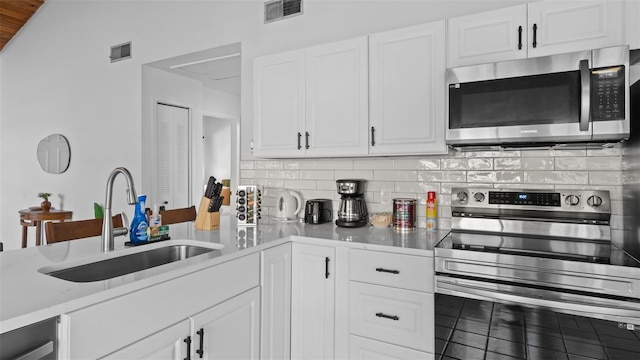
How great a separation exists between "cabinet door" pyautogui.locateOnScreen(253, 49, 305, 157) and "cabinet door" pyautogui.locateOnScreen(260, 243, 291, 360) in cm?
80

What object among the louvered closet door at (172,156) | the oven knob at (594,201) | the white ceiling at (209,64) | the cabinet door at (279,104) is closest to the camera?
the oven knob at (594,201)

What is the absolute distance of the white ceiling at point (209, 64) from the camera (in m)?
3.28

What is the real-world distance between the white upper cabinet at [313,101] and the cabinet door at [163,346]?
140 cm

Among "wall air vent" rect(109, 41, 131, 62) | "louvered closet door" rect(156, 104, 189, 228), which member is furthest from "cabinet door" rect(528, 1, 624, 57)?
"wall air vent" rect(109, 41, 131, 62)

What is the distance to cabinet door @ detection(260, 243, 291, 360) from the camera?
6.21ft

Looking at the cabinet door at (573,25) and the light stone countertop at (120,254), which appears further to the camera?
the cabinet door at (573,25)

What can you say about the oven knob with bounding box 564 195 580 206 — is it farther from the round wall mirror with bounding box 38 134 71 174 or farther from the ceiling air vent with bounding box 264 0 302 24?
the round wall mirror with bounding box 38 134 71 174

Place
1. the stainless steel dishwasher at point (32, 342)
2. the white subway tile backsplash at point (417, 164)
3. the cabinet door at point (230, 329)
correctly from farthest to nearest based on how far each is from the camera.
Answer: the white subway tile backsplash at point (417, 164), the cabinet door at point (230, 329), the stainless steel dishwasher at point (32, 342)

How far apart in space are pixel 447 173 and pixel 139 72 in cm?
302

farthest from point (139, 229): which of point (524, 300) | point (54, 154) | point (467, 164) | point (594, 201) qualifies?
point (54, 154)

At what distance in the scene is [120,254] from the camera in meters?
1.61

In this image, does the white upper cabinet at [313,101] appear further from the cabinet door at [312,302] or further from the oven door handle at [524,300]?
the oven door handle at [524,300]

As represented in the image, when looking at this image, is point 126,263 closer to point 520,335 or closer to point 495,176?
point 520,335

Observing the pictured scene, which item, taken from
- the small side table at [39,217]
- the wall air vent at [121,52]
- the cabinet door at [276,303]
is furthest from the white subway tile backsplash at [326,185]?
the small side table at [39,217]
